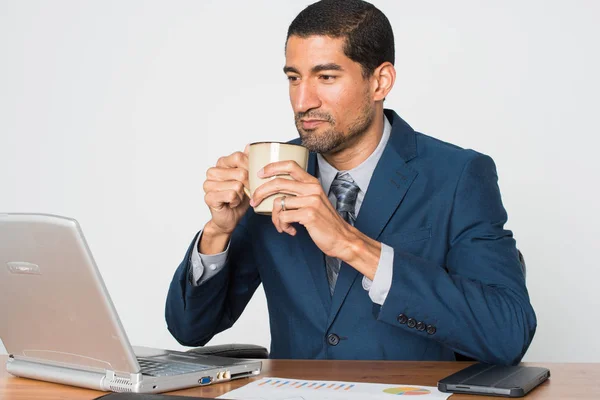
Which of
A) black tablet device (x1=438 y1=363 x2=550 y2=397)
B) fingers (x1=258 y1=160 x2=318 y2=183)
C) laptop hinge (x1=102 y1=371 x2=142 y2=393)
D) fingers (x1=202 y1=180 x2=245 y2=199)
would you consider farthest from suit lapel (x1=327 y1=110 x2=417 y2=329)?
laptop hinge (x1=102 y1=371 x2=142 y2=393)

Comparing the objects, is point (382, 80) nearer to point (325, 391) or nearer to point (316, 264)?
point (316, 264)

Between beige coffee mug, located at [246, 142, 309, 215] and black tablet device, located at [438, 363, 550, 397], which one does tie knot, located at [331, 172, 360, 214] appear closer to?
beige coffee mug, located at [246, 142, 309, 215]

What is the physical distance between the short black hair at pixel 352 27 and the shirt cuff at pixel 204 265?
1.92ft

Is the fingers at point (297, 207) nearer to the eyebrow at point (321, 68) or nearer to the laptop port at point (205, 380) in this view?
the laptop port at point (205, 380)

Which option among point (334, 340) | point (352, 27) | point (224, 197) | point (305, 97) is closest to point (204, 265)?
point (224, 197)

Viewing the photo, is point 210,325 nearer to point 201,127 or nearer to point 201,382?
point 201,382

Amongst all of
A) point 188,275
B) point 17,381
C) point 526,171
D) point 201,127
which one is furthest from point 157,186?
point 17,381

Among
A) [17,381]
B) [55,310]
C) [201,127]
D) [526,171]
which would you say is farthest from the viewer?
[201,127]

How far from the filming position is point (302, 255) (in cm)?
208

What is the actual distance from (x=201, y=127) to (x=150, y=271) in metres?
0.75

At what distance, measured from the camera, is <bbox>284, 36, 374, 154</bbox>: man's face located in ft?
6.62

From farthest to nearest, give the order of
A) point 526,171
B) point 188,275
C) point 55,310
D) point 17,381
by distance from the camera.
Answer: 1. point 526,171
2. point 188,275
3. point 17,381
4. point 55,310

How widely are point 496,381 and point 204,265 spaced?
896 mm

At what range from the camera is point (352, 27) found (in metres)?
2.09
